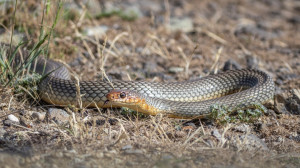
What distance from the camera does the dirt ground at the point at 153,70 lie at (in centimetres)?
565

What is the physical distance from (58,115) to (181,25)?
6984 millimetres

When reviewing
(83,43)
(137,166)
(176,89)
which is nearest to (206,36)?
(83,43)

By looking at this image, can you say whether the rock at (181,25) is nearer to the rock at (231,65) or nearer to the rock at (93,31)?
the rock at (93,31)

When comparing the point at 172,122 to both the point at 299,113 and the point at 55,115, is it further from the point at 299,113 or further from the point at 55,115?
the point at 299,113

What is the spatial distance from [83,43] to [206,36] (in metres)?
4.02

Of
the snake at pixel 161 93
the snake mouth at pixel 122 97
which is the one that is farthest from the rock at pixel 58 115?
the snake mouth at pixel 122 97

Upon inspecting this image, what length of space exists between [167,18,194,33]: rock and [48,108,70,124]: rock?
6.33m

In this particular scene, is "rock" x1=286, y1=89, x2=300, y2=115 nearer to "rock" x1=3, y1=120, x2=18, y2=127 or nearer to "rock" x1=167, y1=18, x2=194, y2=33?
"rock" x1=3, y1=120, x2=18, y2=127

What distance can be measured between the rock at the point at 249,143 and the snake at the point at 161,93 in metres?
0.96

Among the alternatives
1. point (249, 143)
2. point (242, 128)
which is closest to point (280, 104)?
point (242, 128)

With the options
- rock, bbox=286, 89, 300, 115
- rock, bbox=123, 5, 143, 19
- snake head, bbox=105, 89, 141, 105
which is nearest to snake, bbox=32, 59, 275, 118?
snake head, bbox=105, 89, 141, 105

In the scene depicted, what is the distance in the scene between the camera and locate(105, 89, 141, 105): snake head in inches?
260

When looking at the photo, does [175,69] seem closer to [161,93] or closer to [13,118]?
[161,93]

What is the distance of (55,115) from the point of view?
685 centimetres
